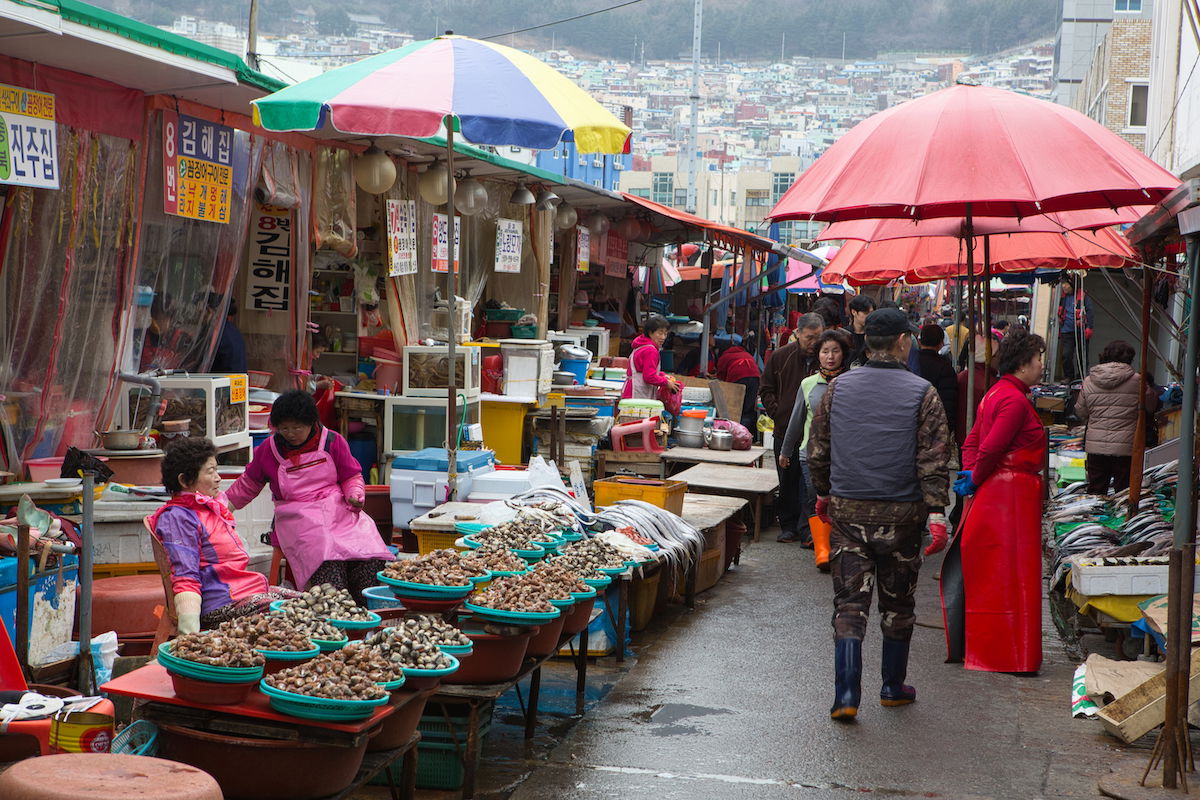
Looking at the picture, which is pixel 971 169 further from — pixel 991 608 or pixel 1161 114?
pixel 1161 114

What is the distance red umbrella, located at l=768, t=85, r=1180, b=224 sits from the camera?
6406 mm

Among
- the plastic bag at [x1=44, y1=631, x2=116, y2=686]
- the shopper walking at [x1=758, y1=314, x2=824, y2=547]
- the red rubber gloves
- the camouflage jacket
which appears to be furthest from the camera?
the shopper walking at [x1=758, y1=314, x2=824, y2=547]

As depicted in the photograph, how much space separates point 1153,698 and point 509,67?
4.64 meters

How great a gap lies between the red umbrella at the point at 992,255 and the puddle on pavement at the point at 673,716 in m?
6.08

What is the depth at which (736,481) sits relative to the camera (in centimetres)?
1085

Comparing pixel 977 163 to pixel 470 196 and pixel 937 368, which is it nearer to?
pixel 937 368

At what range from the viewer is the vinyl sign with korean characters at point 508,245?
12734mm

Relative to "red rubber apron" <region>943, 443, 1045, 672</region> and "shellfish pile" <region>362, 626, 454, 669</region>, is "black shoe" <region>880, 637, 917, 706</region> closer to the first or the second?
"red rubber apron" <region>943, 443, 1045, 672</region>

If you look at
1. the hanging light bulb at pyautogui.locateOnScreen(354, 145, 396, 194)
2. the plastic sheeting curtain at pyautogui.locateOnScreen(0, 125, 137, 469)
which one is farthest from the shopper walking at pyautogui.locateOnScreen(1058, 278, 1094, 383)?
the plastic sheeting curtain at pyautogui.locateOnScreen(0, 125, 137, 469)

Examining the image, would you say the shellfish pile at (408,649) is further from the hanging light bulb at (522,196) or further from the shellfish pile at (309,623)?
the hanging light bulb at (522,196)

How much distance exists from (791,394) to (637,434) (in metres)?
1.65

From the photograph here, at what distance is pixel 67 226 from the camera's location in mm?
6660

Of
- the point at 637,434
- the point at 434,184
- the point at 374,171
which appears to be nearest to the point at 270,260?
the point at 374,171

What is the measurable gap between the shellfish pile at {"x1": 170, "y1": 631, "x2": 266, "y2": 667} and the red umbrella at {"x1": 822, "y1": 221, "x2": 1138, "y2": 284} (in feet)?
27.4
